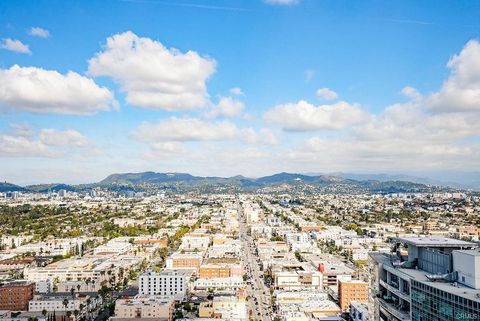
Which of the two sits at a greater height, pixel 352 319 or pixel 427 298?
pixel 427 298

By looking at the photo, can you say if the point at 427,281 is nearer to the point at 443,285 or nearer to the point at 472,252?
the point at 443,285

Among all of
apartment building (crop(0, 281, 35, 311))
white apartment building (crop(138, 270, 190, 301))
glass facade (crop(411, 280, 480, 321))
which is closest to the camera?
glass facade (crop(411, 280, 480, 321))

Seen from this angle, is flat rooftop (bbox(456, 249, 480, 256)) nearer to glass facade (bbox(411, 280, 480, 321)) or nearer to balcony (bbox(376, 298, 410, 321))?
glass facade (bbox(411, 280, 480, 321))

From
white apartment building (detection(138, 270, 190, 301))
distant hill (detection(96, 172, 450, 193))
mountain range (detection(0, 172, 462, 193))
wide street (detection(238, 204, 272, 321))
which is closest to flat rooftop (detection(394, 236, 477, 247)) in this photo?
wide street (detection(238, 204, 272, 321))

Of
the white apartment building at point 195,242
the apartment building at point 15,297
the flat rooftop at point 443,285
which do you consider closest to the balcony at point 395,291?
the flat rooftop at point 443,285

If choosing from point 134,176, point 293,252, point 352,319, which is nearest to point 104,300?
point 352,319

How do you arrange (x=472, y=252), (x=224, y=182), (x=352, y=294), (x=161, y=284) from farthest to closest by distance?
(x=224, y=182)
(x=161, y=284)
(x=352, y=294)
(x=472, y=252)

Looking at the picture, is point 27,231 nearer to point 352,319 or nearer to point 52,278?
point 52,278

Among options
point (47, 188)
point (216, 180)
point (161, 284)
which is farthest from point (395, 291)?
point (216, 180)

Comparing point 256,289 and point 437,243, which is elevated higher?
point 437,243
